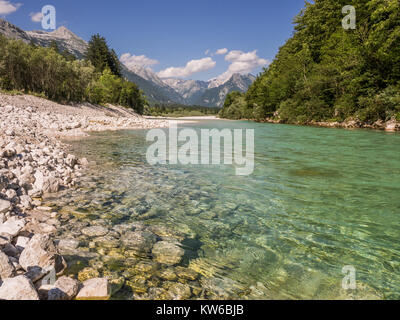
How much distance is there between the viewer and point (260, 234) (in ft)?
13.1

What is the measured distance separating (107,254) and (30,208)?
2469mm

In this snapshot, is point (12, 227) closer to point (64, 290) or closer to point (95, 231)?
point (95, 231)

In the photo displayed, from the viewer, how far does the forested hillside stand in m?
28.5

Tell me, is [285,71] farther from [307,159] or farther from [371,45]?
[307,159]

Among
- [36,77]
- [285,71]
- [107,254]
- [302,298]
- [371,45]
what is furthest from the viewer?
[285,71]

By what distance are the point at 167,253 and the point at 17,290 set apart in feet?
5.97

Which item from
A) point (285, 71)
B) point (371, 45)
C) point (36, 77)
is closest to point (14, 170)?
point (371, 45)

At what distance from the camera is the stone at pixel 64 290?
7.38 feet

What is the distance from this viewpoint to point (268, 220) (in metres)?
4.54

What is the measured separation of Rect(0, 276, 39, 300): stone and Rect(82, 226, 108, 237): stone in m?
1.67

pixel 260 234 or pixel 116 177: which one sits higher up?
pixel 116 177

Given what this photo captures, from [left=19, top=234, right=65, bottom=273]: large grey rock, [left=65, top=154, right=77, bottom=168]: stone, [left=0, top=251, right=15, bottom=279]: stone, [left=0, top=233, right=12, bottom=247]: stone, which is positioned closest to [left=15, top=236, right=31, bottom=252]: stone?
[left=0, top=233, right=12, bottom=247]: stone

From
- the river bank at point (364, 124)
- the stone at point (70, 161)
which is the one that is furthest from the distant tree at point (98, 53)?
the stone at point (70, 161)
